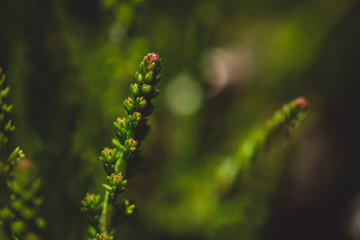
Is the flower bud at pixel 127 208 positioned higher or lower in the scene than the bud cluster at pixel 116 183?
lower

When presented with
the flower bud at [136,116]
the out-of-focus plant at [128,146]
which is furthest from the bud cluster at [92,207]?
the flower bud at [136,116]

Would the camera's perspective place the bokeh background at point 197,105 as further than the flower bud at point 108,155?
Yes

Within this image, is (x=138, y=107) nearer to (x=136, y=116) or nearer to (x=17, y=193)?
(x=136, y=116)

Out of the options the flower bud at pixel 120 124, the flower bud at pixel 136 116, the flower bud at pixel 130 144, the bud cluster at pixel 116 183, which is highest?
the flower bud at pixel 120 124

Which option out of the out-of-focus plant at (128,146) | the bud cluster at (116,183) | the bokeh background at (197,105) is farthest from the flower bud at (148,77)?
the bokeh background at (197,105)

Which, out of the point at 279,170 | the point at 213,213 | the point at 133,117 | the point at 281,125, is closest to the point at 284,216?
the point at 213,213

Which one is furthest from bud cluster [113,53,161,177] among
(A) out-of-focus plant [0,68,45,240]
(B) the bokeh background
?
(B) the bokeh background

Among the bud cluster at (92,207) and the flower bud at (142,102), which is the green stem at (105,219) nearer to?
the bud cluster at (92,207)
